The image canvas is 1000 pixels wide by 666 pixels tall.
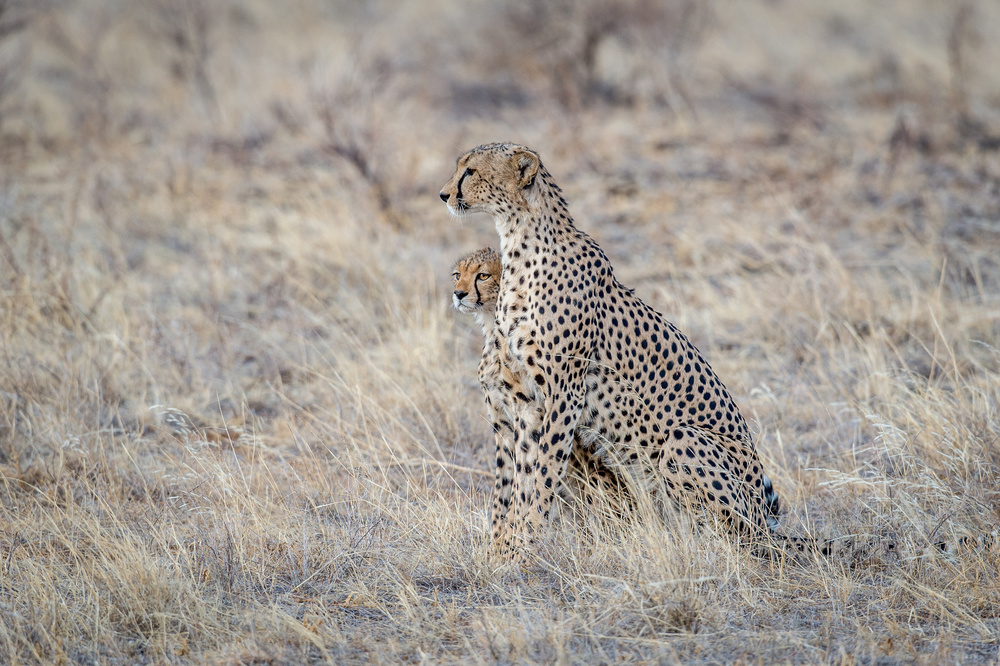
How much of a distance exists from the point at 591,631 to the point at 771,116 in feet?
29.8

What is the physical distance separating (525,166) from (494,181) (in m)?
0.12

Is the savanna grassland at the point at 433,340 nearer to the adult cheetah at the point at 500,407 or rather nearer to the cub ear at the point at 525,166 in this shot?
the adult cheetah at the point at 500,407

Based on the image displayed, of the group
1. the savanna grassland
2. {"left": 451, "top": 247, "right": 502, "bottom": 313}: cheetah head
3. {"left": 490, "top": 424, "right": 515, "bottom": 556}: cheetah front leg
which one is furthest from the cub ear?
the savanna grassland

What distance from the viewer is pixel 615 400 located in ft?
11.3

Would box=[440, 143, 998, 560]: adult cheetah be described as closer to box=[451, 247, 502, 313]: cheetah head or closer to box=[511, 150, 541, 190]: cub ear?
box=[511, 150, 541, 190]: cub ear

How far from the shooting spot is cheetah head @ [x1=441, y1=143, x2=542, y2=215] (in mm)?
3514

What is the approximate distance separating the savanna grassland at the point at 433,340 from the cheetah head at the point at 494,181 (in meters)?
0.99

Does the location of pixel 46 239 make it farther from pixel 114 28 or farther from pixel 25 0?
pixel 114 28

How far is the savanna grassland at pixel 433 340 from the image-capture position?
9.80ft

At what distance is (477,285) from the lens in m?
3.85

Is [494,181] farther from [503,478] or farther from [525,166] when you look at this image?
[503,478]

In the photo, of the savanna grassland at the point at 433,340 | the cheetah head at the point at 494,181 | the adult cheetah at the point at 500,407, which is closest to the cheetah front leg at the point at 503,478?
the adult cheetah at the point at 500,407

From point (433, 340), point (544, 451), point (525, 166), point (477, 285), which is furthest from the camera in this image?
point (433, 340)

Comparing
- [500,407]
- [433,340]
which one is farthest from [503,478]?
[433,340]
